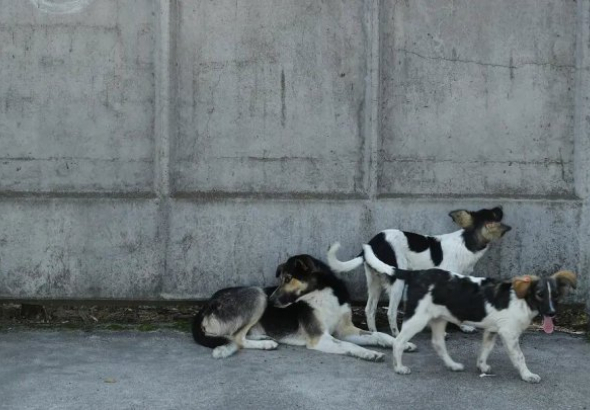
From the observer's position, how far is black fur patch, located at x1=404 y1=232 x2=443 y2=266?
690 centimetres

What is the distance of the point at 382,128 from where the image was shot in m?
7.29

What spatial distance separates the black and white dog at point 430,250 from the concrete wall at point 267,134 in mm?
315

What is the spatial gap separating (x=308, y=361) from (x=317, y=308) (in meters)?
0.59

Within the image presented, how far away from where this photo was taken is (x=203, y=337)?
256 inches

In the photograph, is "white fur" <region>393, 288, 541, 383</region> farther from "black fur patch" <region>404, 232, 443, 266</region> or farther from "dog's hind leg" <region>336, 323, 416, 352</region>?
"black fur patch" <region>404, 232, 443, 266</region>

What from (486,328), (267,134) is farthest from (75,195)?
(486,328)

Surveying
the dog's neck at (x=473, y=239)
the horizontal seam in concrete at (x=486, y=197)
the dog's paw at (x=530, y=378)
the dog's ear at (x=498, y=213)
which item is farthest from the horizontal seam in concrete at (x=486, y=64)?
the dog's paw at (x=530, y=378)

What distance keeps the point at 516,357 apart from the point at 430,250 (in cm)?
146

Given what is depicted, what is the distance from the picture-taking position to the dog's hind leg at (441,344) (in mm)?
5957

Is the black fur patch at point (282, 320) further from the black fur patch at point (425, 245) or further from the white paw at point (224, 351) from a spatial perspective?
A: the black fur patch at point (425, 245)

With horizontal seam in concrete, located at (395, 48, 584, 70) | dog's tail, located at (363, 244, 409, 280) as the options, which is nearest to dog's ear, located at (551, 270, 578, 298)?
dog's tail, located at (363, 244, 409, 280)

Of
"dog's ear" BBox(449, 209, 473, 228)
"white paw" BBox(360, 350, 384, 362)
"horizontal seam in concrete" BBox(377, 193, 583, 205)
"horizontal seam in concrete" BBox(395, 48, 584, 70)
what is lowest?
"white paw" BBox(360, 350, 384, 362)

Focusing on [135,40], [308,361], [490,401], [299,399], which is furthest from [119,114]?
[490,401]

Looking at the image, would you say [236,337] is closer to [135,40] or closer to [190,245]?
[190,245]
